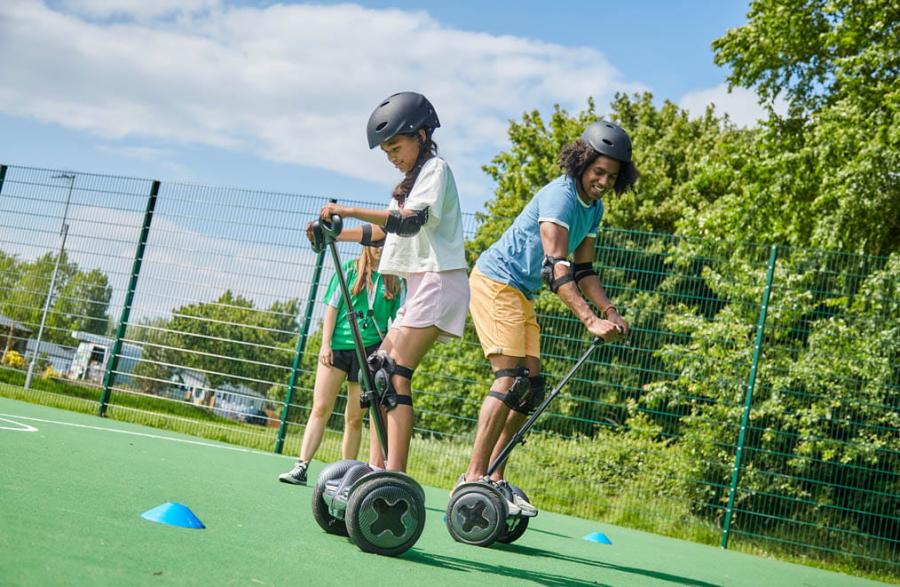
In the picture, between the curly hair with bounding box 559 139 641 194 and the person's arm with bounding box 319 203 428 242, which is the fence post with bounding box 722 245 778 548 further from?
the person's arm with bounding box 319 203 428 242

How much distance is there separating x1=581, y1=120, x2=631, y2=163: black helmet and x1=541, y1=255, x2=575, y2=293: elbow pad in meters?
0.59

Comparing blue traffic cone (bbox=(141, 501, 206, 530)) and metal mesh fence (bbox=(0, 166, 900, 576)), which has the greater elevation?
metal mesh fence (bbox=(0, 166, 900, 576))

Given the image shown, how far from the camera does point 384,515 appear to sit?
326cm

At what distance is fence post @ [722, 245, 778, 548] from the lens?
731 centimetres

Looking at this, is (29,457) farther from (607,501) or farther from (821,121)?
(821,121)

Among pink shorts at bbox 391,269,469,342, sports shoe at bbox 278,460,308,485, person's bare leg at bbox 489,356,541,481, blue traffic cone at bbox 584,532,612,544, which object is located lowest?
blue traffic cone at bbox 584,532,612,544

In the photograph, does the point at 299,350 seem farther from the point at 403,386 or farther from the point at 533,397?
the point at 403,386

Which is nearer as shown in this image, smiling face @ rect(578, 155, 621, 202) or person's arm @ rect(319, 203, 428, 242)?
person's arm @ rect(319, 203, 428, 242)

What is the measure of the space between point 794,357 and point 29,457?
5.80 meters

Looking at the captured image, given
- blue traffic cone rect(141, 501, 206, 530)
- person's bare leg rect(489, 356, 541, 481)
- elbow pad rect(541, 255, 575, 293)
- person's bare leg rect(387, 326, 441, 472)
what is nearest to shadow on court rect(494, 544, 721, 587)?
person's bare leg rect(489, 356, 541, 481)

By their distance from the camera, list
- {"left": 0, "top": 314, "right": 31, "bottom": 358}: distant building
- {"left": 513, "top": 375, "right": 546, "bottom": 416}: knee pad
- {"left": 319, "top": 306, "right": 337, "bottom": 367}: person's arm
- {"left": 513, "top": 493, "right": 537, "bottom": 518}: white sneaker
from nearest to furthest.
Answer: {"left": 513, "top": 493, "right": 537, "bottom": 518}: white sneaker → {"left": 513, "top": 375, "right": 546, "bottom": 416}: knee pad → {"left": 319, "top": 306, "right": 337, "bottom": 367}: person's arm → {"left": 0, "top": 314, "right": 31, "bottom": 358}: distant building

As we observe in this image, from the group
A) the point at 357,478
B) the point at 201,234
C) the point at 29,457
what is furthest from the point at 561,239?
the point at 201,234

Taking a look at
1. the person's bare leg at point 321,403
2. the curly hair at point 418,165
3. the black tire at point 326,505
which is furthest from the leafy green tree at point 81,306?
the curly hair at point 418,165

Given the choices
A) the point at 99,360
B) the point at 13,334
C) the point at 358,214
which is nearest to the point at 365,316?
the point at 358,214
